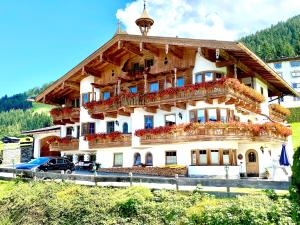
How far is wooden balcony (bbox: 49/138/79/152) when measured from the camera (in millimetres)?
34938

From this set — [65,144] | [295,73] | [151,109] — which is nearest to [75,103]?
[65,144]

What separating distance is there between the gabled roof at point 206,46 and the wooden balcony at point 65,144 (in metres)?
5.56

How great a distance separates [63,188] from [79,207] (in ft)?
11.3

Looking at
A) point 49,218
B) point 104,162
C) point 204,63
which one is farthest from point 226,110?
point 49,218

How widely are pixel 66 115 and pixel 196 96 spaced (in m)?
16.6

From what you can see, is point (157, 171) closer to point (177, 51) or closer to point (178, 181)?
point (177, 51)

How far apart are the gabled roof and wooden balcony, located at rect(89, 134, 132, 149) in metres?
7.36

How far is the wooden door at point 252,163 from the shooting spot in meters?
28.0

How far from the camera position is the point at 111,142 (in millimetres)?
30938

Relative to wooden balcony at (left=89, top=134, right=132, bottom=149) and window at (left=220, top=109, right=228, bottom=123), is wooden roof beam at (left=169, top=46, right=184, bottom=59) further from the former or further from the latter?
wooden balcony at (left=89, top=134, right=132, bottom=149)

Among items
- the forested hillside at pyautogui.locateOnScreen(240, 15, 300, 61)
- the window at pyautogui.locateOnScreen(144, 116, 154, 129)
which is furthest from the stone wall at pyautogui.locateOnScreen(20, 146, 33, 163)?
the forested hillside at pyautogui.locateOnScreen(240, 15, 300, 61)

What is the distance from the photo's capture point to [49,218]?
60.2 feet

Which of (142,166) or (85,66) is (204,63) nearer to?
(142,166)

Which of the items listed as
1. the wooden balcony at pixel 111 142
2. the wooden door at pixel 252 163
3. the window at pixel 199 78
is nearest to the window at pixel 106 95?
the wooden balcony at pixel 111 142
